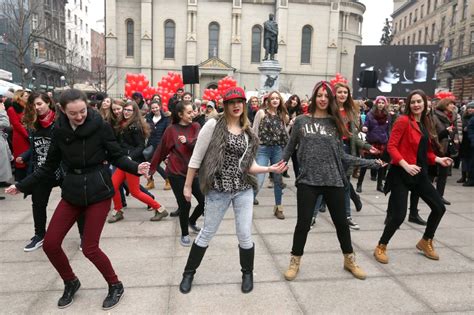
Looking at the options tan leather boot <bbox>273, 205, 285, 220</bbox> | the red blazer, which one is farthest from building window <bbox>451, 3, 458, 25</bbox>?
the red blazer

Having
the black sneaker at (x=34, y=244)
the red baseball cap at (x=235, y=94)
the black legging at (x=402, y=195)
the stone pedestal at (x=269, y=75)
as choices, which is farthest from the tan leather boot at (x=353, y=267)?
the stone pedestal at (x=269, y=75)

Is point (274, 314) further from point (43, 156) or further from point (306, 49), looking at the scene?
point (306, 49)

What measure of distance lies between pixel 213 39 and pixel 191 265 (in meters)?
43.0

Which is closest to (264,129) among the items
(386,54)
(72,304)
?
(72,304)

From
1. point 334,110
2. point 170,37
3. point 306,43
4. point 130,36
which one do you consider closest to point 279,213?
point 334,110

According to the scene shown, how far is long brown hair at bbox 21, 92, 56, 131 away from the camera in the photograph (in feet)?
15.0

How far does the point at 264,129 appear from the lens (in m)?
6.20

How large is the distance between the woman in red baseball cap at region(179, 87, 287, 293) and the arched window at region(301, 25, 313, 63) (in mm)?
45044

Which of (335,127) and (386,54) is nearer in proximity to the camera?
(335,127)

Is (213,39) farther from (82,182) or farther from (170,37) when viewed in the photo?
(82,182)

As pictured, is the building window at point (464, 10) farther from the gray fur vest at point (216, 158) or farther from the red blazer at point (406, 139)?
the gray fur vest at point (216, 158)

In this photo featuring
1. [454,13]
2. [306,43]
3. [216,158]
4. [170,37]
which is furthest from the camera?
[454,13]

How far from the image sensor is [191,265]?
3609 millimetres

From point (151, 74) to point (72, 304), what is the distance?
1658 inches
